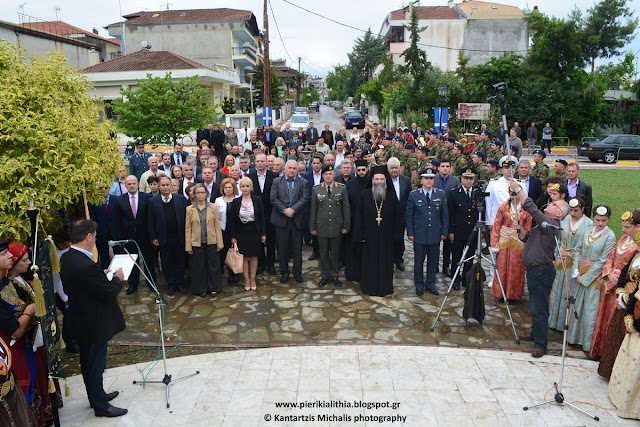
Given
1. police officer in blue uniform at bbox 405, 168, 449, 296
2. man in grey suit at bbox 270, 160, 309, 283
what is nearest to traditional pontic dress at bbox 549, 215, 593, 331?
police officer in blue uniform at bbox 405, 168, 449, 296

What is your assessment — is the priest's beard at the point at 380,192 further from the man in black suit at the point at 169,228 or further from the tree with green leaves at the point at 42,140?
the tree with green leaves at the point at 42,140

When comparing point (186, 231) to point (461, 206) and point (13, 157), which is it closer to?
point (13, 157)

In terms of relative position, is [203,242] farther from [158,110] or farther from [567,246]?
[158,110]

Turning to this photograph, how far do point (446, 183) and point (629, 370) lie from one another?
4411mm

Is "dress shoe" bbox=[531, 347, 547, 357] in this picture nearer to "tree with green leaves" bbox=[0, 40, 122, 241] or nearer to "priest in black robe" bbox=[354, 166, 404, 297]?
"priest in black robe" bbox=[354, 166, 404, 297]

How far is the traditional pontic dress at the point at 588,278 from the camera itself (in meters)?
5.67

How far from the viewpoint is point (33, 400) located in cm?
430

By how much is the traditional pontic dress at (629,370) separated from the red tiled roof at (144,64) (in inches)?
1212

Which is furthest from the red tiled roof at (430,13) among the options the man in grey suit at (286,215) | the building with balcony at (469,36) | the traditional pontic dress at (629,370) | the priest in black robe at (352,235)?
the traditional pontic dress at (629,370)

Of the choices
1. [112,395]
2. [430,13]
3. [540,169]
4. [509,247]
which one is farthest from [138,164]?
[430,13]

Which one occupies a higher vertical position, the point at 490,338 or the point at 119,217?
the point at 119,217

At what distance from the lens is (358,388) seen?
4.98 meters

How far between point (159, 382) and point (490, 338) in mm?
4127

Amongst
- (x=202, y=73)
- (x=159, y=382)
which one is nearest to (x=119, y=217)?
(x=159, y=382)
